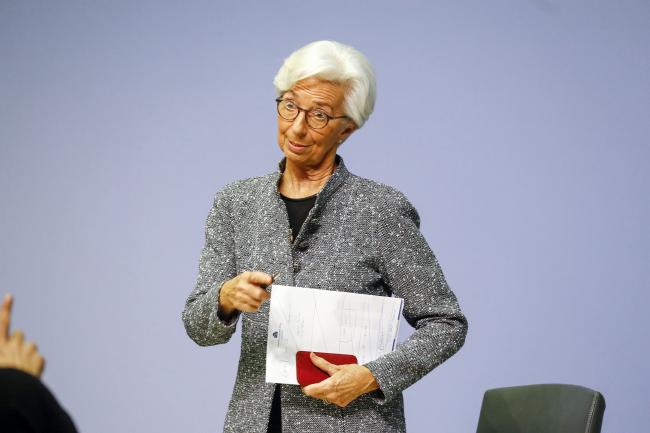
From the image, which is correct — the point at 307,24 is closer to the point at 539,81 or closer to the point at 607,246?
the point at 539,81

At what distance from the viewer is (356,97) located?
1.86 m

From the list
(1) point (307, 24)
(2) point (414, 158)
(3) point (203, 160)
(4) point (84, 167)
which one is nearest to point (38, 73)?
(4) point (84, 167)

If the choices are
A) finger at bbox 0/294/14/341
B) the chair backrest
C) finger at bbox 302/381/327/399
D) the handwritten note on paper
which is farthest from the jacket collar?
finger at bbox 0/294/14/341

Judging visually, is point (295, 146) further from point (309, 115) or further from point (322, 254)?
point (322, 254)

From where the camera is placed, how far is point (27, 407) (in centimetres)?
108

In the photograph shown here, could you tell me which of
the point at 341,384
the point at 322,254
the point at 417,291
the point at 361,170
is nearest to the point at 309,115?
the point at 322,254

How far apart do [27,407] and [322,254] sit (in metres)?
0.79

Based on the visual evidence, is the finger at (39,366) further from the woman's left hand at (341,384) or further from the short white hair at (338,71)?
the short white hair at (338,71)

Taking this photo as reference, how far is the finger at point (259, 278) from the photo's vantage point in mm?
1555

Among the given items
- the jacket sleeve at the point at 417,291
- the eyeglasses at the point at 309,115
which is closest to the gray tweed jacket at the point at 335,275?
the jacket sleeve at the point at 417,291

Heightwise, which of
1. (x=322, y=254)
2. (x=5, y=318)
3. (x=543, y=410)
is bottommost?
(x=543, y=410)

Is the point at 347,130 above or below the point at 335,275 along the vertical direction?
above

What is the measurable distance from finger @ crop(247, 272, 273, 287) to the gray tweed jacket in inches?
5.7

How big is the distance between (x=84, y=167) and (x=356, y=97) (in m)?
1.31
